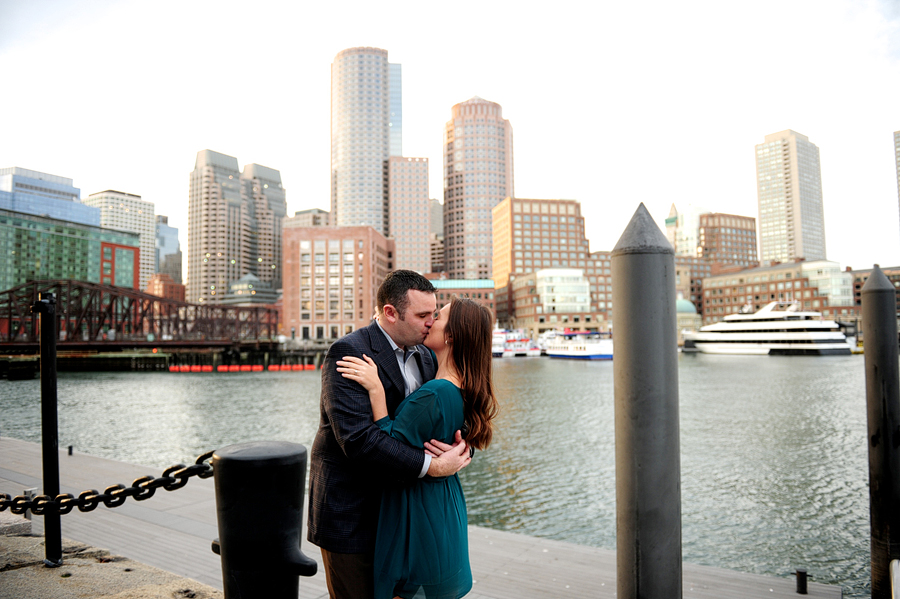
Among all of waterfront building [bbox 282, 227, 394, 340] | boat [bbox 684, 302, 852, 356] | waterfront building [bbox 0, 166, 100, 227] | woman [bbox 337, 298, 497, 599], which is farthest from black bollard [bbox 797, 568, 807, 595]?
waterfront building [bbox 0, 166, 100, 227]

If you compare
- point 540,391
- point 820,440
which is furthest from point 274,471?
point 540,391

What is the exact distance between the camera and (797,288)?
9938cm

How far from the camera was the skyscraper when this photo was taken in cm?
17738

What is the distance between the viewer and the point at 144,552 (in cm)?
497

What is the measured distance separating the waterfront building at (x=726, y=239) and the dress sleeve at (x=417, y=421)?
600ft

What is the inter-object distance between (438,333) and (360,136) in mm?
189155

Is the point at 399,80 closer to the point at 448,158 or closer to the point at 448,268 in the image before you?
the point at 448,158

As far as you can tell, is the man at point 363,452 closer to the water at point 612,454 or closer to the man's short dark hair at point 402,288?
the man's short dark hair at point 402,288

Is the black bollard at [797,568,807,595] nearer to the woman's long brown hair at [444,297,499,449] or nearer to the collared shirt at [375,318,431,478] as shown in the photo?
the woman's long brown hair at [444,297,499,449]

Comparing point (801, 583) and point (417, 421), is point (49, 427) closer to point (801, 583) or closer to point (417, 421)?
point (417, 421)

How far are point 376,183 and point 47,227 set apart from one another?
312 feet

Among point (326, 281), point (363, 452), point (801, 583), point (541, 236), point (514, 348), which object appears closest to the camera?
point (363, 452)

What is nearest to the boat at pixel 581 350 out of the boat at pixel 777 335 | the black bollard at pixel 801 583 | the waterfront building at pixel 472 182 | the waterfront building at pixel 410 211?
the boat at pixel 777 335

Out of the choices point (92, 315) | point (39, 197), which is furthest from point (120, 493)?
point (39, 197)
